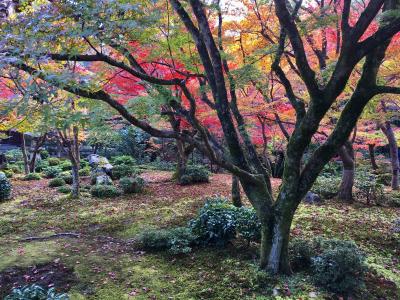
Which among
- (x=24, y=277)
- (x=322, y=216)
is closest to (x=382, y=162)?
(x=322, y=216)

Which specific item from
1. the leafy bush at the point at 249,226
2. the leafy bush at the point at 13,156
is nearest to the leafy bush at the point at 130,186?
the leafy bush at the point at 249,226

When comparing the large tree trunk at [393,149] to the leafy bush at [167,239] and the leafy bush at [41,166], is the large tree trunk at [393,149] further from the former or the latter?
the leafy bush at [41,166]

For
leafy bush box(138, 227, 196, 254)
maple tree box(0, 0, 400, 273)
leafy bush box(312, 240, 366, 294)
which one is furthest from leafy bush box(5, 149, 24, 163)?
leafy bush box(312, 240, 366, 294)

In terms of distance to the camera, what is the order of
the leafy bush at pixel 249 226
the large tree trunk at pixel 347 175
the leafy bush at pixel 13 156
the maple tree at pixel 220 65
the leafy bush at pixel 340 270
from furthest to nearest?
the leafy bush at pixel 13 156, the large tree trunk at pixel 347 175, the leafy bush at pixel 249 226, the leafy bush at pixel 340 270, the maple tree at pixel 220 65

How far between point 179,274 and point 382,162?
15953mm

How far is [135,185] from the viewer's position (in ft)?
39.4

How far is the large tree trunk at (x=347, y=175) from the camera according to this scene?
391 inches

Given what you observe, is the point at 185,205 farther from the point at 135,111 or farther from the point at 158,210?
the point at 135,111

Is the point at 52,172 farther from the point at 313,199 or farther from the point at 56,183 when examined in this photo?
the point at 313,199

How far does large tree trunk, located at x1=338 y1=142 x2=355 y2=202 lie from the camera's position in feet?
32.6

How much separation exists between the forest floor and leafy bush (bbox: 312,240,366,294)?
18 centimetres

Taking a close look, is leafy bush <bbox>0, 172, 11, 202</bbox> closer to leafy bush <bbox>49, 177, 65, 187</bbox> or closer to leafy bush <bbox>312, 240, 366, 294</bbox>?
leafy bush <bbox>49, 177, 65, 187</bbox>

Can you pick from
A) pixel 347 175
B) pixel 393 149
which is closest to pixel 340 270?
pixel 347 175

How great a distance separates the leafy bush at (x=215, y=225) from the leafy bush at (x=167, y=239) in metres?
0.21
